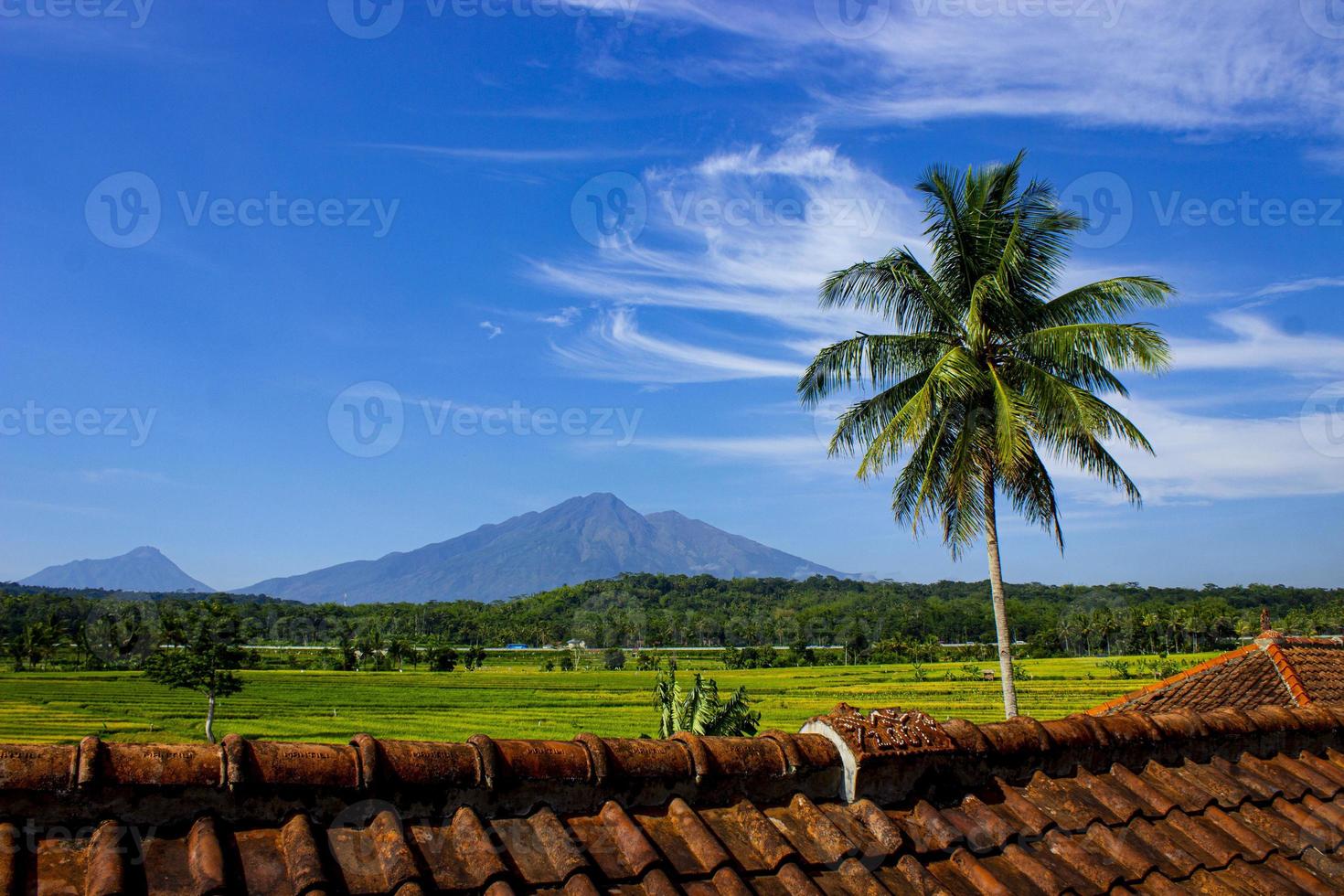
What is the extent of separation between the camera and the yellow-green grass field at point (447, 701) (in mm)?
45250

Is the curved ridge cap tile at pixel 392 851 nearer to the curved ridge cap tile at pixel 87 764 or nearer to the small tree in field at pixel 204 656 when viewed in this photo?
the curved ridge cap tile at pixel 87 764

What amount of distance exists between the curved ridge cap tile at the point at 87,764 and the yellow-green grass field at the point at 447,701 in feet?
119

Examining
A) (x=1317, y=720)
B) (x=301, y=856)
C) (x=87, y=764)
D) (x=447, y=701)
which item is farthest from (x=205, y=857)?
(x=447, y=701)

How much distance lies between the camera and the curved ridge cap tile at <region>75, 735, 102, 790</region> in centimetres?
234

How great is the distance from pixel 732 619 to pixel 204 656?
10174 cm

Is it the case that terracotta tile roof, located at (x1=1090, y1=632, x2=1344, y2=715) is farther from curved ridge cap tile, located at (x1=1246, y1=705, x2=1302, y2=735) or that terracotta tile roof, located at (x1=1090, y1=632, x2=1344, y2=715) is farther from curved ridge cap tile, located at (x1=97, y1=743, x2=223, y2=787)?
curved ridge cap tile, located at (x1=97, y1=743, x2=223, y2=787)

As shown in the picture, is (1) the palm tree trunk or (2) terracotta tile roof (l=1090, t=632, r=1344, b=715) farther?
(1) the palm tree trunk

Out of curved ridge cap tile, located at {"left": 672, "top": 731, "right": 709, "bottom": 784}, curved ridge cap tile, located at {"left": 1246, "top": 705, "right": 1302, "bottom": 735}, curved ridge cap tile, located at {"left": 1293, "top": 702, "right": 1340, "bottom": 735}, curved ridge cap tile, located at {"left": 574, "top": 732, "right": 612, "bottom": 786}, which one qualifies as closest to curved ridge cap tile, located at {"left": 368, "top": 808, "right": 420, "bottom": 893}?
curved ridge cap tile, located at {"left": 574, "top": 732, "right": 612, "bottom": 786}

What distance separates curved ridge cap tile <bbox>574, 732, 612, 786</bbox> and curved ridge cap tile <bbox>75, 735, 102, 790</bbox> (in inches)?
50.9

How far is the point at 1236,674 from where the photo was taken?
49.5 feet

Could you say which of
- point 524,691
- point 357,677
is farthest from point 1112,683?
point 357,677

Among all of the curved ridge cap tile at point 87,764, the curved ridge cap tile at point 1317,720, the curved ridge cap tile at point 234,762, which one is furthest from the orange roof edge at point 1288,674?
the curved ridge cap tile at point 87,764

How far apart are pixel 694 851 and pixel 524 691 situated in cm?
6909

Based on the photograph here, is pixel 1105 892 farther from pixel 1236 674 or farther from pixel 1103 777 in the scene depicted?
pixel 1236 674
